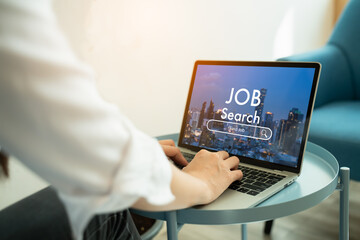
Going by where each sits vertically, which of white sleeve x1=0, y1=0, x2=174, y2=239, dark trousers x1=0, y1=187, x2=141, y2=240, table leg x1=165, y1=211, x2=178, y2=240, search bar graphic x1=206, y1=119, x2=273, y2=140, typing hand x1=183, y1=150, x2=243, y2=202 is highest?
white sleeve x1=0, y1=0, x2=174, y2=239

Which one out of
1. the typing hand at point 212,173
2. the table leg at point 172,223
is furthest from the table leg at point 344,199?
the table leg at point 172,223

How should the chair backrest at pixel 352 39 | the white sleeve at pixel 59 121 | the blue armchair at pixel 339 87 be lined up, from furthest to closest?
the chair backrest at pixel 352 39, the blue armchair at pixel 339 87, the white sleeve at pixel 59 121

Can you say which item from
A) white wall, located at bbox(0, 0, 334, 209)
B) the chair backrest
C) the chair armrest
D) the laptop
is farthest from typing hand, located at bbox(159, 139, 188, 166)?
the chair backrest

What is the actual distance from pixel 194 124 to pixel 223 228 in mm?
709

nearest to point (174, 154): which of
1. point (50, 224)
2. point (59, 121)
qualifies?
point (50, 224)

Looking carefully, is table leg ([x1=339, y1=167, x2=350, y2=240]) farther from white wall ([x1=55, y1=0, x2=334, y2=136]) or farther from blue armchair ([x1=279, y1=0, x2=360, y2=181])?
white wall ([x1=55, y1=0, x2=334, y2=136])

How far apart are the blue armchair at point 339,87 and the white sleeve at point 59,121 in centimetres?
99

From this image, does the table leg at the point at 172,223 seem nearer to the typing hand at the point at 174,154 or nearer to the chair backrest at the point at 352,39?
the typing hand at the point at 174,154

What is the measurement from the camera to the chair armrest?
60.2 inches

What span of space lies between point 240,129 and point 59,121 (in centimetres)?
55

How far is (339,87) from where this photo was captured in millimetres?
1624

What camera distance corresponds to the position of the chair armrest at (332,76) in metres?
1.53

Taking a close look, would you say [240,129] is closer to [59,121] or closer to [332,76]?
[59,121]

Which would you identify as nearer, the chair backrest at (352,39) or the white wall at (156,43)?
the white wall at (156,43)
